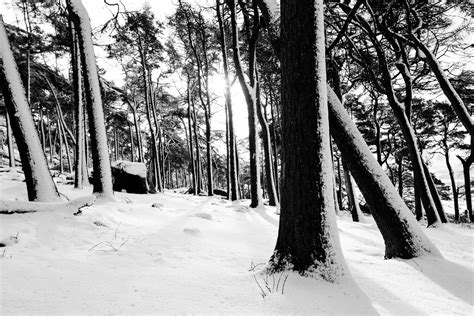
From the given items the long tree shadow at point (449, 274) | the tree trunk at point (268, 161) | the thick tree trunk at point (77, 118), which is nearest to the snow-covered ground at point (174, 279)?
the long tree shadow at point (449, 274)

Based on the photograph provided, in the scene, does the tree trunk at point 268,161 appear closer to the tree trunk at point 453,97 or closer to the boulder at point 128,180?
the boulder at point 128,180

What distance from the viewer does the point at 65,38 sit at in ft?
43.9

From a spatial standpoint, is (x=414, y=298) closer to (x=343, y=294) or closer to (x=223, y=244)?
(x=343, y=294)

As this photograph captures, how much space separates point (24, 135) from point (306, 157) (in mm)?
4796

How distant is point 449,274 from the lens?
9.57 ft

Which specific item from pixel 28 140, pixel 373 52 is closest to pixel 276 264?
pixel 28 140

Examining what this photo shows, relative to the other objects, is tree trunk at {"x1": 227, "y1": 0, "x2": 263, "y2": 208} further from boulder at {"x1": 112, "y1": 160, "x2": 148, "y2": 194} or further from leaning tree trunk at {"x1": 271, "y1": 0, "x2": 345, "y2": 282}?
leaning tree trunk at {"x1": 271, "y1": 0, "x2": 345, "y2": 282}

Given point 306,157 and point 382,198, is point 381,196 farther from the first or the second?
point 306,157

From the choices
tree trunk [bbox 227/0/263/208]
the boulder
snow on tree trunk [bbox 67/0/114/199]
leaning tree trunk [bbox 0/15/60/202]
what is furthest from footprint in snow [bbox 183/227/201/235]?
the boulder

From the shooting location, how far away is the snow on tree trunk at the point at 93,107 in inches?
248

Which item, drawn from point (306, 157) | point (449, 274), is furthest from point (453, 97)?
point (306, 157)

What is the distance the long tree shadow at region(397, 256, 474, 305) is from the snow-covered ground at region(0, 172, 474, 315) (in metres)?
0.01

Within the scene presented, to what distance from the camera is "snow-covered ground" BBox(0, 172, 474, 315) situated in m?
1.99

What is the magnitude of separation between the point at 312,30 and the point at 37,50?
58.9 ft
